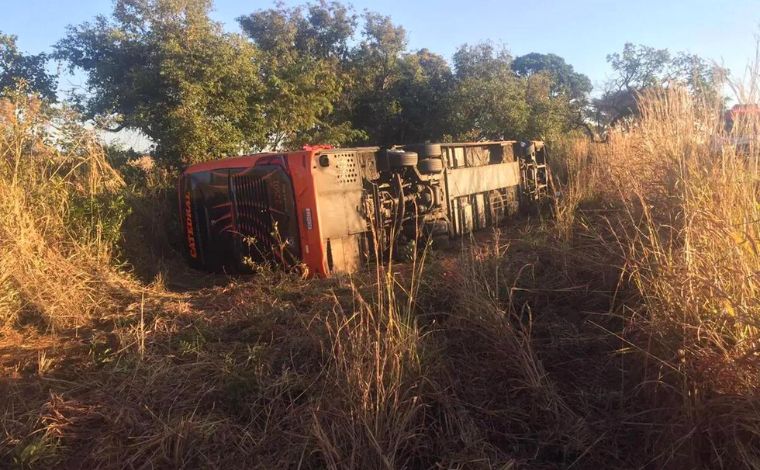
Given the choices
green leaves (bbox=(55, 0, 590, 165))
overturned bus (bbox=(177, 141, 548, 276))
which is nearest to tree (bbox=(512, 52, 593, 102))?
green leaves (bbox=(55, 0, 590, 165))

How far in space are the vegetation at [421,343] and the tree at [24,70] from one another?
643 cm

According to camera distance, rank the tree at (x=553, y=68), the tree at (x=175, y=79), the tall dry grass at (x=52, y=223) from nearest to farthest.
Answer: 1. the tall dry grass at (x=52, y=223)
2. the tree at (x=175, y=79)
3. the tree at (x=553, y=68)

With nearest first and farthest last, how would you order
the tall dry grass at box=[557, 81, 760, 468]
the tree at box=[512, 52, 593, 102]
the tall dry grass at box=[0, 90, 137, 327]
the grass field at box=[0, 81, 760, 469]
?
the tall dry grass at box=[557, 81, 760, 468], the grass field at box=[0, 81, 760, 469], the tall dry grass at box=[0, 90, 137, 327], the tree at box=[512, 52, 593, 102]

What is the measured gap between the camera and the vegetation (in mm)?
2453

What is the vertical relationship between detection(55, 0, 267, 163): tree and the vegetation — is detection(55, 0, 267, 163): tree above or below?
above

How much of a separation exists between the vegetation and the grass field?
12 millimetres

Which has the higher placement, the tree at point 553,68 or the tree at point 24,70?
the tree at point 553,68

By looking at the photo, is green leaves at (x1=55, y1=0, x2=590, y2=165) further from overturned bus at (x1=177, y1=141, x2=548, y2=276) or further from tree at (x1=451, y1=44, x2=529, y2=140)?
overturned bus at (x1=177, y1=141, x2=548, y2=276)

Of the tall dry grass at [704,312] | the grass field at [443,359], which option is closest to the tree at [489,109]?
the grass field at [443,359]

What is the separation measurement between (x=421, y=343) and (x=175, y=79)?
309 inches

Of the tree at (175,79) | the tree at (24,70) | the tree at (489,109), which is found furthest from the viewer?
the tree at (489,109)

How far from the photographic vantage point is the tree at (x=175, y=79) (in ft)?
29.9

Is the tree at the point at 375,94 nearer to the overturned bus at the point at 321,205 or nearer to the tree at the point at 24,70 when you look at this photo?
the tree at the point at 24,70

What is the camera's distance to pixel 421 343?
10.1ft
